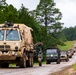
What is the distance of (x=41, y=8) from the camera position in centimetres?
11544

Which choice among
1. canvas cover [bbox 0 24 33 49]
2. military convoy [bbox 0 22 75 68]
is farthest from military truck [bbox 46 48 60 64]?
military convoy [bbox 0 22 75 68]

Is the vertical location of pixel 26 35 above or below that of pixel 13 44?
above

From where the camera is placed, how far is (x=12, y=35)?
1129 inches

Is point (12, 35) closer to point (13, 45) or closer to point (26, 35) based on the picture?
point (13, 45)

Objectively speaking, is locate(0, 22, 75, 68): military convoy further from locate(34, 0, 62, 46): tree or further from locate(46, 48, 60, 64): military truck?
locate(34, 0, 62, 46): tree

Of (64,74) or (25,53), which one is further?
(25,53)

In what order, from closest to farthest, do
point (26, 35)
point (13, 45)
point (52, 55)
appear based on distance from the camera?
point (13, 45) → point (26, 35) → point (52, 55)

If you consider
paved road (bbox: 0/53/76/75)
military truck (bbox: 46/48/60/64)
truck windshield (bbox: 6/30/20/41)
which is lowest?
paved road (bbox: 0/53/76/75)

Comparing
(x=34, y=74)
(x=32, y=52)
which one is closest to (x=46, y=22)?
(x=32, y=52)

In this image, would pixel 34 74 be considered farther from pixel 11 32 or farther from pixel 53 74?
pixel 11 32

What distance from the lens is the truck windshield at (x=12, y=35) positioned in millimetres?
28477

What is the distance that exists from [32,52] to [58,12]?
85.2m

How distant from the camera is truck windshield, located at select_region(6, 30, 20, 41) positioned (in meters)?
28.5

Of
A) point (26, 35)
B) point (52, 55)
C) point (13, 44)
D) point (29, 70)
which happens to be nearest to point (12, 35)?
point (13, 44)
